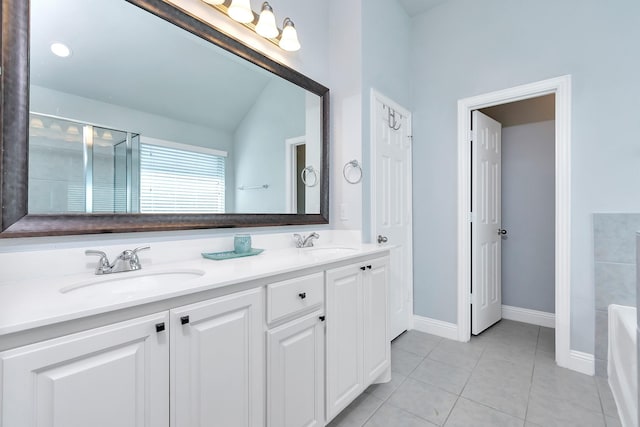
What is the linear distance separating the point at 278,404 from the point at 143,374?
1.94 feet

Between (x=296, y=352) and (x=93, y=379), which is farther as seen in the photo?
(x=296, y=352)

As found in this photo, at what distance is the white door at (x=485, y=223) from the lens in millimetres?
2602

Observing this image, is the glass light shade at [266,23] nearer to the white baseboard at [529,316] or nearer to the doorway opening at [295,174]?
the doorway opening at [295,174]

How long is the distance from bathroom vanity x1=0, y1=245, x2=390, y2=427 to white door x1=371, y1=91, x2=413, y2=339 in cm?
92

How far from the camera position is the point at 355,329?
5.20 ft

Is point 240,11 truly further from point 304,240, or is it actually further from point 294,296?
point 294,296

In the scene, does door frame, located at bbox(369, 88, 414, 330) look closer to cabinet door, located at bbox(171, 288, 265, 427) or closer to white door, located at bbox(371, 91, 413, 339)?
white door, located at bbox(371, 91, 413, 339)

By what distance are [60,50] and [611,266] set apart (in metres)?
3.17

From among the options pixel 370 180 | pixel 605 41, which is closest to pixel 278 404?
pixel 370 180

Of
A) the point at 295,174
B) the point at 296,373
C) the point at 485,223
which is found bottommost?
the point at 296,373

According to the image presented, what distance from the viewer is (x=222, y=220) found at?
1587 millimetres

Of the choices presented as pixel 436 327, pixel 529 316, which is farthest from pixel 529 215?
pixel 436 327

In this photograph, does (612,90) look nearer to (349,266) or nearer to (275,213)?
(349,266)

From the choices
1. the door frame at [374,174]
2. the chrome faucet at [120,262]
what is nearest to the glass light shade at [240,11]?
the door frame at [374,174]
